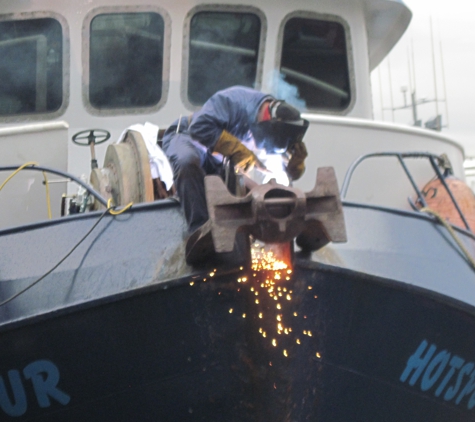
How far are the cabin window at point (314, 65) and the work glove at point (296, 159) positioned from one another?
1864mm

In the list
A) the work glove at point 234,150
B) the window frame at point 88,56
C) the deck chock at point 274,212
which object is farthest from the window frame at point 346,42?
the deck chock at point 274,212

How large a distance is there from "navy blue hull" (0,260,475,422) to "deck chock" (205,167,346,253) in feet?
1.21

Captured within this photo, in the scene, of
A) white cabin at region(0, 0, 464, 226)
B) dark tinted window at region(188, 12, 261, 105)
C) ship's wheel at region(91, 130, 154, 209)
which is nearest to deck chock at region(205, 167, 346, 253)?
ship's wheel at region(91, 130, 154, 209)

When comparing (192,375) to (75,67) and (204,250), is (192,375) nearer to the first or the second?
(204,250)

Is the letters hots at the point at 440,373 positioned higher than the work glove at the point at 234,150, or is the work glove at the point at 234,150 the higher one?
the work glove at the point at 234,150

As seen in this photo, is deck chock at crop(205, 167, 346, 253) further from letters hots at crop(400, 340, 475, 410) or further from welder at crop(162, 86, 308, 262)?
letters hots at crop(400, 340, 475, 410)

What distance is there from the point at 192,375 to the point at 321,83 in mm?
3070

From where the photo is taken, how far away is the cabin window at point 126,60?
5512mm

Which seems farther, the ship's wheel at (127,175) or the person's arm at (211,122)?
the ship's wheel at (127,175)

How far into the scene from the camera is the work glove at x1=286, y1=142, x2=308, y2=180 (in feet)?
12.0

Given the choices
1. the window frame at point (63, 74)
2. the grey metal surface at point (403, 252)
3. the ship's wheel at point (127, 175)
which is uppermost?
the window frame at point (63, 74)

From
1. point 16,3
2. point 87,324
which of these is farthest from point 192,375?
point 16,3

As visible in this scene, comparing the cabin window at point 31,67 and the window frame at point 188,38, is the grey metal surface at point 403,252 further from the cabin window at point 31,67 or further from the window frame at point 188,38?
the cabin window at point 31,67

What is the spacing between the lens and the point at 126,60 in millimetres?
5531
